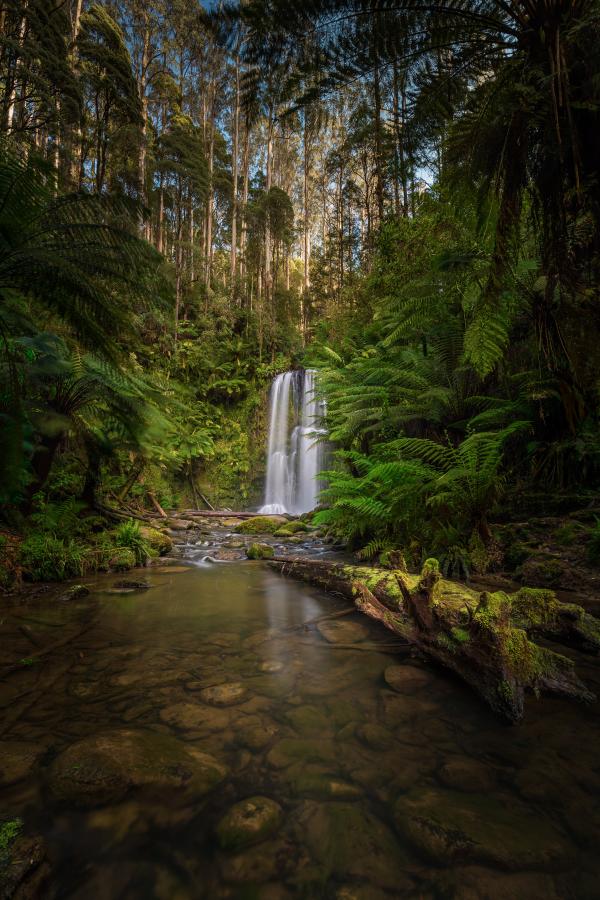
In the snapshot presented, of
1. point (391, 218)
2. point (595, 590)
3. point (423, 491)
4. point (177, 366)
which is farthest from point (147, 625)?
point (177, 366)

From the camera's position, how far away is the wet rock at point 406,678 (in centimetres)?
189

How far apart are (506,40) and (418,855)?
155 inches

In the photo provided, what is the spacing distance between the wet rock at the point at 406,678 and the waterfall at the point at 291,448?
30.7ft

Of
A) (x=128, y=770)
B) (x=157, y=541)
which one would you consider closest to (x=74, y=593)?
(x=157, y=541)

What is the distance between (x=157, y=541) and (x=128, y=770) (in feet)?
15.3

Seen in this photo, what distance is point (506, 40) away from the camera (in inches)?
94.4

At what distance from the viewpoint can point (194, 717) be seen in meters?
1.70

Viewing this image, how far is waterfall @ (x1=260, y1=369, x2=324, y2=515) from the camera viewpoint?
11.9 m

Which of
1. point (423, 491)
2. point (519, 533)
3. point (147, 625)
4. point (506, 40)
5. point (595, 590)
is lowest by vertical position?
point (147, 625)

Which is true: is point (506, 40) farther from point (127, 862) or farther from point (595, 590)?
point (127, 862)

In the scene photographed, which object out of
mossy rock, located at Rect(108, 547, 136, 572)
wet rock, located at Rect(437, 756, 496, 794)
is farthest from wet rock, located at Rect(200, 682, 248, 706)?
mossy rock, located at Rect(108, 547, 136, 572)

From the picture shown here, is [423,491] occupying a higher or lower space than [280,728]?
higher

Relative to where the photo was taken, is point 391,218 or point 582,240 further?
point 391,218

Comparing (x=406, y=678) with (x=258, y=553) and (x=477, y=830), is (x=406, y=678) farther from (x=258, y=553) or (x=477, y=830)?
(x=258, y=553)
